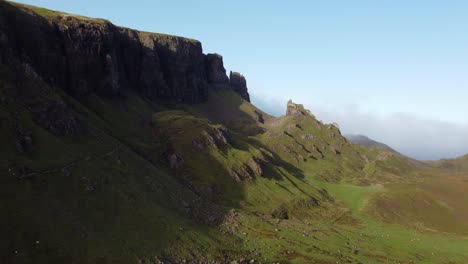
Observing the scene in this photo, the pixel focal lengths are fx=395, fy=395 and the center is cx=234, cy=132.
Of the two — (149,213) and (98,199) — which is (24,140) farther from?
(149,213)

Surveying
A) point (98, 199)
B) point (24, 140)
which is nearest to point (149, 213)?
point (98, 199)

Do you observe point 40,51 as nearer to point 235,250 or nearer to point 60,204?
point 60,204

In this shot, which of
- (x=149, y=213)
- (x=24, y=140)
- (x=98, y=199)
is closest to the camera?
(x=24, y=140)

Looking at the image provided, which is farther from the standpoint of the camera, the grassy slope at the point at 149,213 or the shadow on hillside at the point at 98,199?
the grassy slope at the point at 149,213

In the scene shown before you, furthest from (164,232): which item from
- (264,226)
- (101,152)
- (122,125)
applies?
(122,125)

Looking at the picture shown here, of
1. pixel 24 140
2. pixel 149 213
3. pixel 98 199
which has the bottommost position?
pixel 149 213

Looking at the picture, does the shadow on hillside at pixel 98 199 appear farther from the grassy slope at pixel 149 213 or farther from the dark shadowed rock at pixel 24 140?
the dark shadowed rock at pixel 24 140

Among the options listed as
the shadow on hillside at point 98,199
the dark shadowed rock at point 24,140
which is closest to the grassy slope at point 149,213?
the shadow on hillside at point 98,199

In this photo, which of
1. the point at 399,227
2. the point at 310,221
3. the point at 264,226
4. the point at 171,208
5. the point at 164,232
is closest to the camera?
the point at 164,232

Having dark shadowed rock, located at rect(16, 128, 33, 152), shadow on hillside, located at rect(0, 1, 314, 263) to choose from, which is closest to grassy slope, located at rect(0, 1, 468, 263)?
shadow on hillside, located at rect(0, 1, 314, 263)

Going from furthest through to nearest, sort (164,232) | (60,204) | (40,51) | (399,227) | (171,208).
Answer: (399,227), (40,51), (171,208), (164,232), (60,204)

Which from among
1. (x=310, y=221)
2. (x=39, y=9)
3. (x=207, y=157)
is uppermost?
(x=39, y=9)

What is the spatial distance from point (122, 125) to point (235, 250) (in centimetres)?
10563

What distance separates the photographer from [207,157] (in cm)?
19112
